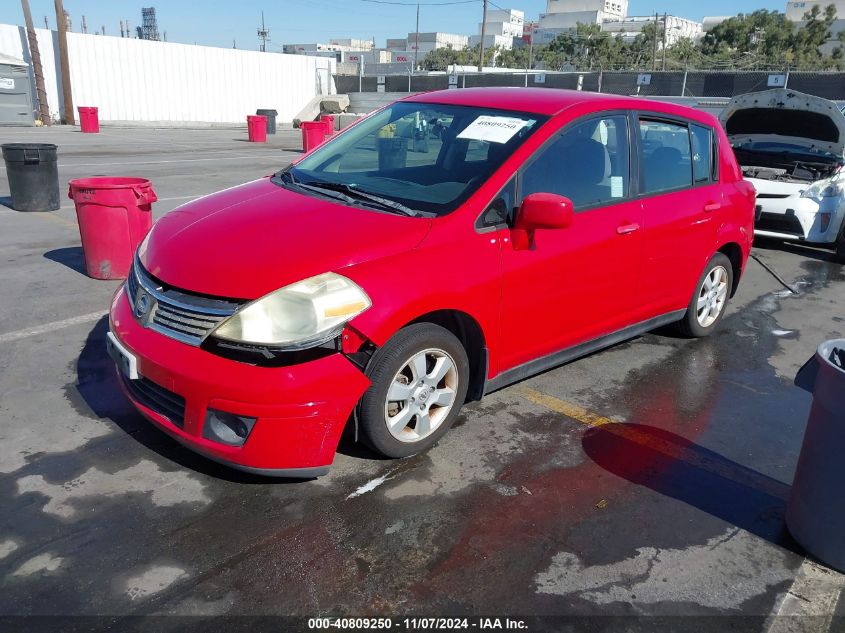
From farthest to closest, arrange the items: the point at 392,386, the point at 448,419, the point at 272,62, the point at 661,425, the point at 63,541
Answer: the point at 272,62, the point at 661,425, the point at 448,419, the point at 392,386, the point at 63,541

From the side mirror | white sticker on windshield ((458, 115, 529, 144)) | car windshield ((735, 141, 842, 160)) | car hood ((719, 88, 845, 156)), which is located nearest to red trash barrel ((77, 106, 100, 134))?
car hood ((719, 88, 845, 156))

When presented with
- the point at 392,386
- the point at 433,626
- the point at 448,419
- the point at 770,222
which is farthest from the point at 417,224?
the point at 770,222

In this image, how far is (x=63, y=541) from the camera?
2822 mm

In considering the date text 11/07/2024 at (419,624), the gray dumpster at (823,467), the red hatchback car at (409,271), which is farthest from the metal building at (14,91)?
the gray dumpster at (823,467)

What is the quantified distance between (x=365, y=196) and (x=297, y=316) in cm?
106

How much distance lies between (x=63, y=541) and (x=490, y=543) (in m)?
1.79

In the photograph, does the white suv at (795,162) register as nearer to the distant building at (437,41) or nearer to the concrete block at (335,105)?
the concrete block at (335,105)

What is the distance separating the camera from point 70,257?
7.12m

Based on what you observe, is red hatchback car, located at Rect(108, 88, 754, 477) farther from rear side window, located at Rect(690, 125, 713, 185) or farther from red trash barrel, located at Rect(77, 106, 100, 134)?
red trash barrel, located at Rect(77, 106, 100, 134)

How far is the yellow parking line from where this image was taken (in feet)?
13.5

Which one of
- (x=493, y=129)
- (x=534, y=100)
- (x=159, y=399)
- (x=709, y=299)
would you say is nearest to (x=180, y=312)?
(x=159, y=399)

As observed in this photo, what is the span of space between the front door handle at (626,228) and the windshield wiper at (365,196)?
1426 millimetres

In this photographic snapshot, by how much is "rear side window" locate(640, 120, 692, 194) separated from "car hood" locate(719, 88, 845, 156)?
481 cm

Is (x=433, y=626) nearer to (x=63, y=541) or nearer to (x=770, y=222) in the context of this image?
(x=63, y=541)
